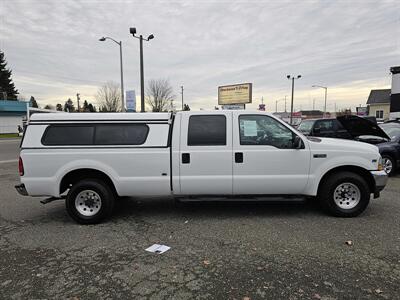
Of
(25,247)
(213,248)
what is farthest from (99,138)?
(213,248)

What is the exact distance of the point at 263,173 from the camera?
17.2 feet

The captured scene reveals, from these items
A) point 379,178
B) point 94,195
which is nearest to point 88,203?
point 94,195

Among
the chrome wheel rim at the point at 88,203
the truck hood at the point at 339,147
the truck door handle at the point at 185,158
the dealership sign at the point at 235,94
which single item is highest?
the dealership sign at the point at 235,94

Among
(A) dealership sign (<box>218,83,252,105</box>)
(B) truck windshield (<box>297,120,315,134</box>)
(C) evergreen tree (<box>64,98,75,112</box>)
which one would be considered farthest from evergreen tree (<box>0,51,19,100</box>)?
(B) truck windshield (<box>297,120,315,134</box>)

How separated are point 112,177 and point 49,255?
1.53 m

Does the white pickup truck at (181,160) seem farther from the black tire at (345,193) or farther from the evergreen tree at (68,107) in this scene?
the evergreen tree at (68,107)

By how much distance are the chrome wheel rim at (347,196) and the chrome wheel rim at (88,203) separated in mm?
4078

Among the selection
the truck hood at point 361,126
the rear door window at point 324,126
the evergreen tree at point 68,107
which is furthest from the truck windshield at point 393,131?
the evergreen tree at point 68,107

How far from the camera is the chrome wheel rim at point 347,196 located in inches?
209

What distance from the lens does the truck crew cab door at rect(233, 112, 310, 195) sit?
520cm

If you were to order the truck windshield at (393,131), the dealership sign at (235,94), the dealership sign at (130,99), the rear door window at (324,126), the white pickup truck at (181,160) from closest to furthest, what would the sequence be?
the white pickup truck at (181,160), the truck windshield at (393,131), the rear door window at (324,126), the dealership sign at (130,99), the dealership sign at (235,94)

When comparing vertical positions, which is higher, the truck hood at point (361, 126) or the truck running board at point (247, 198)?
the truck hood at point (361, 126)

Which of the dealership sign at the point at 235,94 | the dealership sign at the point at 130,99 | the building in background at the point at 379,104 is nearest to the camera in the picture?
the dealership sign at the point at 130,99

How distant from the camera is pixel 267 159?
17.1 feet
